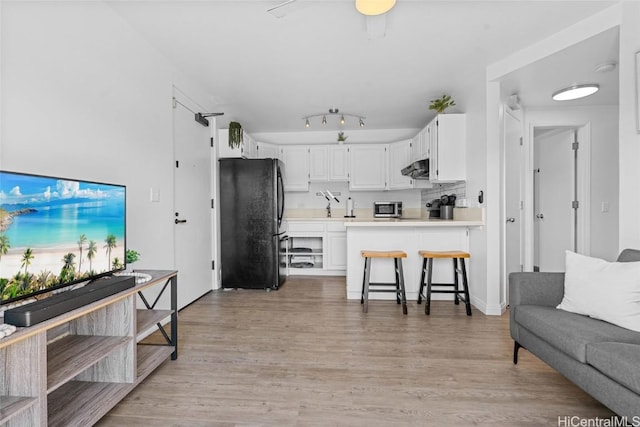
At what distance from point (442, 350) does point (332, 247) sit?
2721 millimetres

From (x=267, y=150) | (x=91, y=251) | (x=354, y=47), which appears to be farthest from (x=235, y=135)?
(x=91, y=251)

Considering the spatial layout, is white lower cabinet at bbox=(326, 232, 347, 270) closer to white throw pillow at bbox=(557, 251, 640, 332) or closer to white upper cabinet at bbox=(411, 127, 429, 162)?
white upper cabinet at bbox=(411, 127, 429, 162)

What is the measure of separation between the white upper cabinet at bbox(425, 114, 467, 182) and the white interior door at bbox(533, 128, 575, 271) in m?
1.28

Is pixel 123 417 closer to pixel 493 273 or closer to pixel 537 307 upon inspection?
pixel 537 307

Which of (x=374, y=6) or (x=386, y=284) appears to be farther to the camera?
(x=386, y=284)

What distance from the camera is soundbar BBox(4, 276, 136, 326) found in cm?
105

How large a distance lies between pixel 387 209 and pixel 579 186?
2.46 metres

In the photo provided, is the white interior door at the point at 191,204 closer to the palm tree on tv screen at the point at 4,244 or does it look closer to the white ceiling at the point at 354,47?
the white ceiling at the point at 354,47

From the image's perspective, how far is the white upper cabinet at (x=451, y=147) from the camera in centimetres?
344

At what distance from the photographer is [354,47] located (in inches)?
102

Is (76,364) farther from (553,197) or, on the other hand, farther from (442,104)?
(553,197)

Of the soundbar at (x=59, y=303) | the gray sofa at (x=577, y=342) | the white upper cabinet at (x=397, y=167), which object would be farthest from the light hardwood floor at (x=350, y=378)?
the white upper cabinet at (x=397, y=167)

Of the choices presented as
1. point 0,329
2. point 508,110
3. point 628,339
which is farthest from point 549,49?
point 0,329

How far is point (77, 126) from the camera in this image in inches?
71.6
